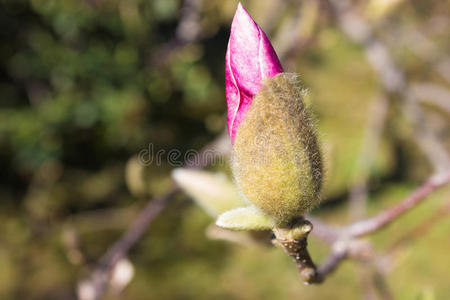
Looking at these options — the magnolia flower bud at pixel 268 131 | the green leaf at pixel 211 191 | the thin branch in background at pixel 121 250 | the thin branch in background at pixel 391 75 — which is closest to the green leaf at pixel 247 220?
the magnolia flower bud at pixel 268 131

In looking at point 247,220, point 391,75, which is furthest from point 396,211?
point 391,75

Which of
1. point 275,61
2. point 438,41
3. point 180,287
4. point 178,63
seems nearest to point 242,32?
point 275,61

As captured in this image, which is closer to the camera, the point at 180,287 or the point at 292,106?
the point at 292,106

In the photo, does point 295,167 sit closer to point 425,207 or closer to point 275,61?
point 275,61

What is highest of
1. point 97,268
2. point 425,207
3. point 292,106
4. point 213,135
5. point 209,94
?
point 209,94

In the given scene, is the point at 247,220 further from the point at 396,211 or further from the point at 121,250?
the point at 121,250

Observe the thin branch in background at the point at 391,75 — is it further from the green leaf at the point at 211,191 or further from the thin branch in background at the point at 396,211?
the green leaf at the point at 211,191

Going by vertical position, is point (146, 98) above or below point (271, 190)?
above

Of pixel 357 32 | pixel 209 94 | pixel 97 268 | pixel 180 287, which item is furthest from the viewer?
pixel 209 94
